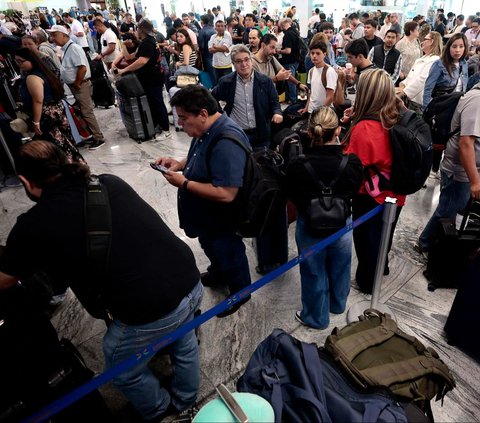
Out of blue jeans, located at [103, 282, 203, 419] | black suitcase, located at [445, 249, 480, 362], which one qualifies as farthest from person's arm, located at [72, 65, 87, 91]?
black suitcase, located at [445, 249, 480, 362]

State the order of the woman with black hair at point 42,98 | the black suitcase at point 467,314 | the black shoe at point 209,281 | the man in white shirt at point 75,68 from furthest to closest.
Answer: the man in white shirt at point 75,68
the woman with black hair at point 42,98
the black shoe at point 209,281
the black suitcase at point 467,314

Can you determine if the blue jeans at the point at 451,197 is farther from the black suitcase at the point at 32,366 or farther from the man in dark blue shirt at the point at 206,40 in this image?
the man in dark blue shirt at the point at 206,40

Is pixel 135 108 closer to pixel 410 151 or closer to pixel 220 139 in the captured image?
pixel 220 139

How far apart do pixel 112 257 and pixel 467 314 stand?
2184 mm

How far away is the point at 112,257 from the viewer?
145cm

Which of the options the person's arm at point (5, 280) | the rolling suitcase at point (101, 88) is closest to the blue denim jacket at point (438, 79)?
the person's arm at point (5, 280)

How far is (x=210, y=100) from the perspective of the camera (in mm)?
2072

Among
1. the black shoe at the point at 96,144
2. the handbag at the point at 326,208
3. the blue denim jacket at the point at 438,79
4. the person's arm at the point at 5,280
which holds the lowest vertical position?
the black shoe at the point at 96,144

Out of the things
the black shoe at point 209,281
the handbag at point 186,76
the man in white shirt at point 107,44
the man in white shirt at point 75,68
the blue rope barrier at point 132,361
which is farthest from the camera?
the man in white shirt at point 107,44

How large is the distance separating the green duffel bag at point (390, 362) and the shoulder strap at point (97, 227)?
3.33 feet

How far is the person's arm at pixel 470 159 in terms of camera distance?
2432 millimetres

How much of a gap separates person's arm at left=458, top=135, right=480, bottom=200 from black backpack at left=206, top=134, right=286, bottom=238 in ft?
4.36

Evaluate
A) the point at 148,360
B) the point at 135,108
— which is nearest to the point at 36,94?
the point at 135,108

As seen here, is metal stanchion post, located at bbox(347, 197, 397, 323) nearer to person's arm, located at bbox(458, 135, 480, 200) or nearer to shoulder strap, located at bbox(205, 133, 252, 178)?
person's arm, located at bbox(458, 135, 480, 200)
